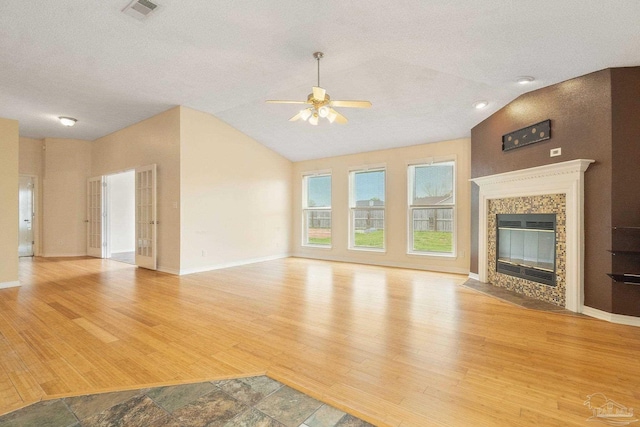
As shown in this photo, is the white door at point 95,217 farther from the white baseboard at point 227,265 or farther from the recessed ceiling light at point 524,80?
the recessed ceiling light at point 524,80

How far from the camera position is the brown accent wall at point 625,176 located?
122 inches

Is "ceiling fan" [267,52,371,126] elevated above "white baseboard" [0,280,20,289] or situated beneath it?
elevated above

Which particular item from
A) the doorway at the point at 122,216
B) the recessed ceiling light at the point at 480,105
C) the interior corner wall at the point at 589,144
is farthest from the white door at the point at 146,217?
the interior corner wall at the point at 589,144

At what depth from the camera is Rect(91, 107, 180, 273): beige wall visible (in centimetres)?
542

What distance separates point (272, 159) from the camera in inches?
290

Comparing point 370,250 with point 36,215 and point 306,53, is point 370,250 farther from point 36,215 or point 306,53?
point 36,215

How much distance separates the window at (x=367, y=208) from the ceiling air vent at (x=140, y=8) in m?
4.84

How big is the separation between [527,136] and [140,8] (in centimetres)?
469

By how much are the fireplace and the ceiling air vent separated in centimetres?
499

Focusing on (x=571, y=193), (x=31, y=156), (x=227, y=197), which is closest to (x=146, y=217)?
(x=227, y=197)

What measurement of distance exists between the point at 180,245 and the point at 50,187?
4.80 meters

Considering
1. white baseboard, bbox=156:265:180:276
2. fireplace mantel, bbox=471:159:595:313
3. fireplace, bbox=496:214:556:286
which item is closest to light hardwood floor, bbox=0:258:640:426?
fireplace mantel, bbox=471:159:595:313

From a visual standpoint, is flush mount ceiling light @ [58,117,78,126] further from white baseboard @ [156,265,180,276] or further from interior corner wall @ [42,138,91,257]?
white baseboard @ [156,265,180,276]

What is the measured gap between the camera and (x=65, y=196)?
24.9 ft
